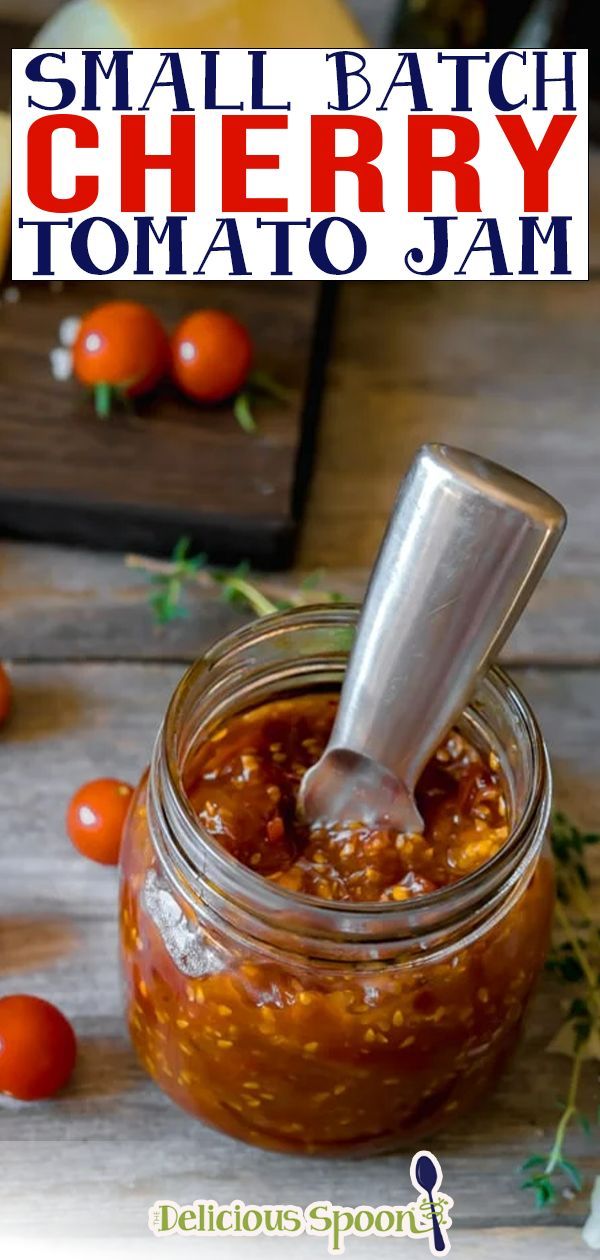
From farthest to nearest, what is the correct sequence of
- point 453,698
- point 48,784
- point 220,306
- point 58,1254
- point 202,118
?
point 220,306, point 202,118, point 48,784, point 58,1254, point 453,698

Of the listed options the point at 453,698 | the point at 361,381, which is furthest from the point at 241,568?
the point at 453,698

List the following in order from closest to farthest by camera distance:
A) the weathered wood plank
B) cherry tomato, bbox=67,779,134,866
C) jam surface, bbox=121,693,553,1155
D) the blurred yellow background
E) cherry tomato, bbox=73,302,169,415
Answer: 1. jam surface, bbox=121,693,553,1155
2. the weathered wood plank
3. cherry tomato, bbox=67,779,134,866
4. cherry tomato, bbox=73,302,169,415
5. the blurred yellow background

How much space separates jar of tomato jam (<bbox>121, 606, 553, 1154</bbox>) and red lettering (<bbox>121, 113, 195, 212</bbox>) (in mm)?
481

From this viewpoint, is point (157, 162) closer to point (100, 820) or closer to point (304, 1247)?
point (100, 820)

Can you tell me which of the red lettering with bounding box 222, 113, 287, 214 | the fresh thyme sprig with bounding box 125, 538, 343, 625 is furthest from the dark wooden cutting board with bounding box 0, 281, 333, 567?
the red lettering with bounding box 222, 113, 287, 214

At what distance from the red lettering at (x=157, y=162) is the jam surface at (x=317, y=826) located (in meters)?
0.49

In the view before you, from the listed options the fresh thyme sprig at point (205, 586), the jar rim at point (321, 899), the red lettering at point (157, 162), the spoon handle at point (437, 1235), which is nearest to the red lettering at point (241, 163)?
the red lettering at point (157, 162)

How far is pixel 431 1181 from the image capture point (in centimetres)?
89

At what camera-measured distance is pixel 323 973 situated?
74 centimetres

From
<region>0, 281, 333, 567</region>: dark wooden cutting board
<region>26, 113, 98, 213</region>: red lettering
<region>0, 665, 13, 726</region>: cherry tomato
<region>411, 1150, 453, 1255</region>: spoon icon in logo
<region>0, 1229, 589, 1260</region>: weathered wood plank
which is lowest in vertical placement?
<region>0, 1229, 589, 1260</region>: weathered wood plank

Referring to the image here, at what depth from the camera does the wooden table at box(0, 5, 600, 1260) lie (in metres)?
0.88

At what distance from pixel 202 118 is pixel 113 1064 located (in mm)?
736

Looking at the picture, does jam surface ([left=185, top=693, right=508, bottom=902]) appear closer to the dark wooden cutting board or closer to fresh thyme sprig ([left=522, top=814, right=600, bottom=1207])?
fresh thyme sprig ([left=522, top=814, right=600, bottom=1207])

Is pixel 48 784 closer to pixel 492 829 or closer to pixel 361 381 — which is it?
pixel 492 829
